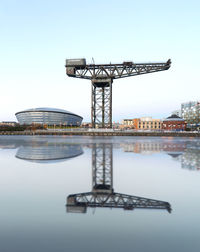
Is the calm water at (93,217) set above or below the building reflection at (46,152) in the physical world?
above

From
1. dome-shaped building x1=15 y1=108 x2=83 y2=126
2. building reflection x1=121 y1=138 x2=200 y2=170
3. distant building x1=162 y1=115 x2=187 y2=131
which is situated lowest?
building reflection x1=121 y1=138 x2=200 y2=170

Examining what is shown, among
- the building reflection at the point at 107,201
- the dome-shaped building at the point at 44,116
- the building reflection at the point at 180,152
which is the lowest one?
the building reflection at the point at 180,152

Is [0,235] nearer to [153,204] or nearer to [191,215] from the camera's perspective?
[153,204]

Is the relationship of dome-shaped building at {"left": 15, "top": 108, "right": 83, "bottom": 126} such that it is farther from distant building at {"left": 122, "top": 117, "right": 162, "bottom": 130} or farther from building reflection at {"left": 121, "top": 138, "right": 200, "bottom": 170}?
building reflection at {"left": 121, "top": 138, "right": 200, "bottom": 170}

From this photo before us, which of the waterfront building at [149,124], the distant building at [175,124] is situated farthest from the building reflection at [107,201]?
the waterfront building at [149,124]

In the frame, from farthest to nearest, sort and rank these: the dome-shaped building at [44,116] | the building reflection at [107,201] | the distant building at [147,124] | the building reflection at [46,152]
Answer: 1. the distant building at [147,124]
2. the dome-shaped building at [44,116]
3. the building reflection at [46,152]
4. the building reflection at [107,201]

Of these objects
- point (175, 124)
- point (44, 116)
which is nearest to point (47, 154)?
point (175, 124)

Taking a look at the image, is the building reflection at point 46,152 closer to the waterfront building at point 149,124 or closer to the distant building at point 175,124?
the distant building at point 175,124

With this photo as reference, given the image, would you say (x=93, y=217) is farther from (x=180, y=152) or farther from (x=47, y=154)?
(x=180, y=152)

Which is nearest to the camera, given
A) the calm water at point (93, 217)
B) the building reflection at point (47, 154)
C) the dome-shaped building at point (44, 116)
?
the calm water at point (93, 217)

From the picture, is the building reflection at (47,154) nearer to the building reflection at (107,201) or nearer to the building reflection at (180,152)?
the building reflection at (180,152)

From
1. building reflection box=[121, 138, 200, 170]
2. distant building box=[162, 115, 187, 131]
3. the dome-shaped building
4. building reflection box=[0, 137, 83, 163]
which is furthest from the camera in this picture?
the dome-shaped building

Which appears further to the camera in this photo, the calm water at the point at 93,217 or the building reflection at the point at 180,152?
the building reflection at the point at 180,152

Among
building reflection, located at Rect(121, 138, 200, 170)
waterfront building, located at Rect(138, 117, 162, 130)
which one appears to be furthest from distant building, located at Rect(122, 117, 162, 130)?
building reflection, located at Rect(121, 138, 200, 170)
